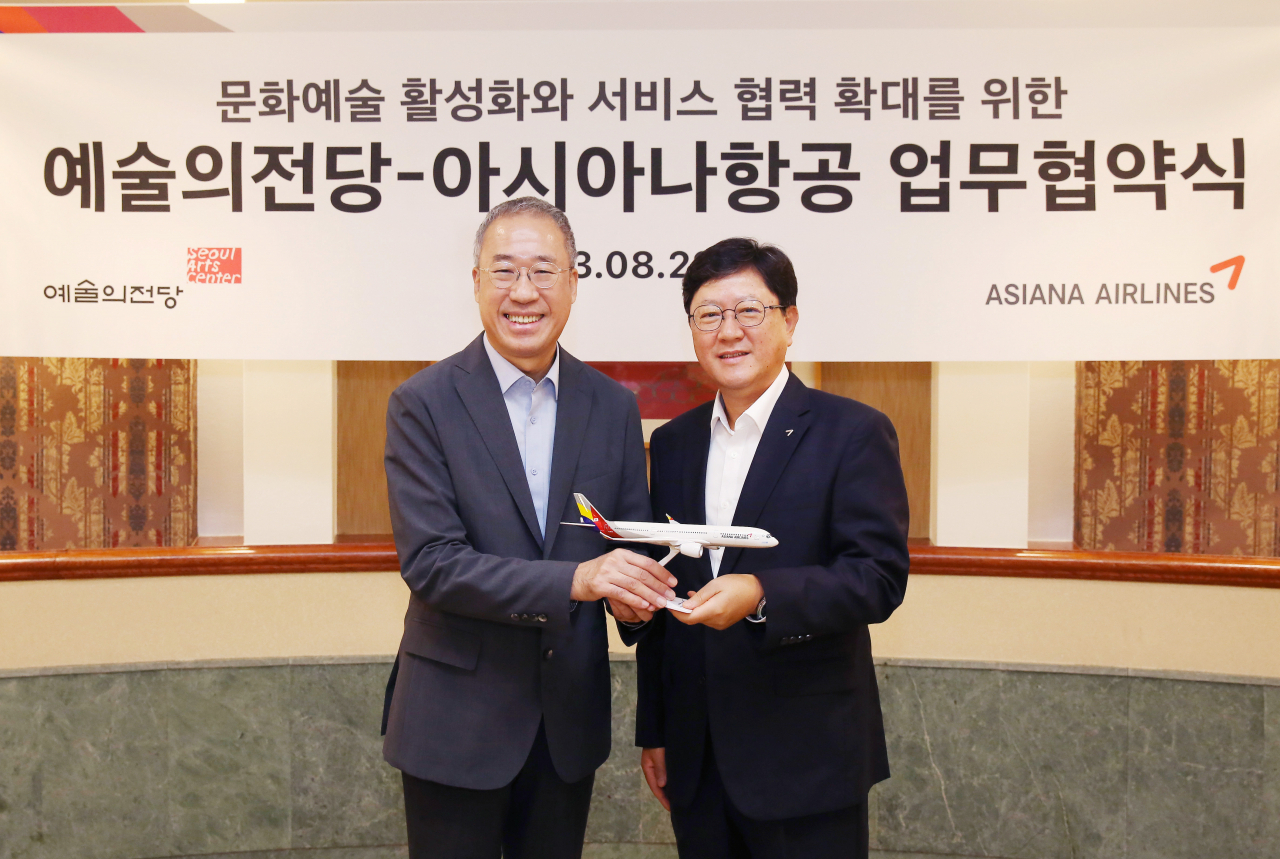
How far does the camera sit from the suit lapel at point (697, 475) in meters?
1.90

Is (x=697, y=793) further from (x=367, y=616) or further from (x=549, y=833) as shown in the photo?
(x=367, y=616)

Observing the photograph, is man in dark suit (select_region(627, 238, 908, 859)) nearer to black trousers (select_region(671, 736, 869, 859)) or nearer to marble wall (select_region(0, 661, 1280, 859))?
black trousers (select_region(671, 736, 869, 859))

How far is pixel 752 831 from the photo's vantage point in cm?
181

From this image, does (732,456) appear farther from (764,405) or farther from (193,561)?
(193,561)

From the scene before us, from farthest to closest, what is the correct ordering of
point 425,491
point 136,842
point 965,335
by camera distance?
point 136,842, point 965,335, point 425,491

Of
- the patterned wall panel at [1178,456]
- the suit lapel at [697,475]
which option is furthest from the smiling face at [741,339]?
A: the patterned wall panel at [1178,456]

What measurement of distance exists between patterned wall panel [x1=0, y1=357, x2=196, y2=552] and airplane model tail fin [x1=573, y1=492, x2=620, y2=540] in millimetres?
2190

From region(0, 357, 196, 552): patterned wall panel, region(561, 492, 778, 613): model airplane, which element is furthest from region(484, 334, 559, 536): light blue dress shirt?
region(0, 357, 196, 552): patterned wall panel

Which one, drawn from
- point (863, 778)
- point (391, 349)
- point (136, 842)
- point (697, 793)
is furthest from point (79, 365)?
point (863, 778)

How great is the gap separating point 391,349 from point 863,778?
1.94 meters

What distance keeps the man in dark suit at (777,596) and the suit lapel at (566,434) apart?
0.85ft

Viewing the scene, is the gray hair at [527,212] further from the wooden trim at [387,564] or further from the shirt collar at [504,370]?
the wooden trim at [387,564]

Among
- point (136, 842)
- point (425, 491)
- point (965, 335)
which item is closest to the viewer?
point (425, 491)

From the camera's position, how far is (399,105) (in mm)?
2896
